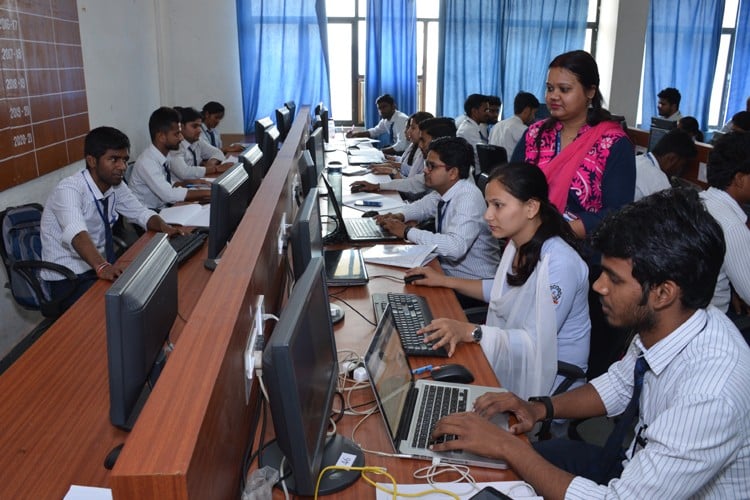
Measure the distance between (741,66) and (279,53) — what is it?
565cm

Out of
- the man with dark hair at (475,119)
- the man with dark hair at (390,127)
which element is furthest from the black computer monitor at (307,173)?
the man with dark hair at (390,127)

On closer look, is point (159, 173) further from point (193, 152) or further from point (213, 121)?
point (213, 121)

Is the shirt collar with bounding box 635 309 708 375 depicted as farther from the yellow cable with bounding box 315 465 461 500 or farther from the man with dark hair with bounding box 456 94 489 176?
the man with dark hair with bounding box 456 94 489 176

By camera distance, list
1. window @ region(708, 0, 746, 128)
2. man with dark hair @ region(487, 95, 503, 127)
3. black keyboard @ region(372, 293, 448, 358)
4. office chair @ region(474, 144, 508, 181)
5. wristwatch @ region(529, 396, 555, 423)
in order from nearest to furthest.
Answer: wristwatch @ region(529, 396, 555, 423) → black keyboard @ region(372, 293, 448, 358) → office chair @ region(474, 144, 508, 181) → man with dark hair @ region(487, 95, 503, 127) → window @ region(708, 0, 746, 128)

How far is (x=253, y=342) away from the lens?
1108mm

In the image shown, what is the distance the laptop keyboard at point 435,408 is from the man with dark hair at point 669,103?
251 inches

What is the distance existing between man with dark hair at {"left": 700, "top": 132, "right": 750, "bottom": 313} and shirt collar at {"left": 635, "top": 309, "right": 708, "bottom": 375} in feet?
4.00

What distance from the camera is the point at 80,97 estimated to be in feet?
13.0

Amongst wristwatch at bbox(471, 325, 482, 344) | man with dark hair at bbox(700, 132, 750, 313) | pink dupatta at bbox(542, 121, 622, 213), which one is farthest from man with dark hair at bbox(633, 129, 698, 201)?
wristwatch at bbox(471, 325, 482, 344)

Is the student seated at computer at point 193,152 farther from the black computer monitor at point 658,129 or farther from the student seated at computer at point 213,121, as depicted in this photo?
the black computer monitor at point 658,129

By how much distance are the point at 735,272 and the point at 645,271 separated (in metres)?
1.40

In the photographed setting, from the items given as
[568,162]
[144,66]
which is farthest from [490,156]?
[144,66]

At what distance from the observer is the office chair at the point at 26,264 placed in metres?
2.49

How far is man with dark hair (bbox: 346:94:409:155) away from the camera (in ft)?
19.9
